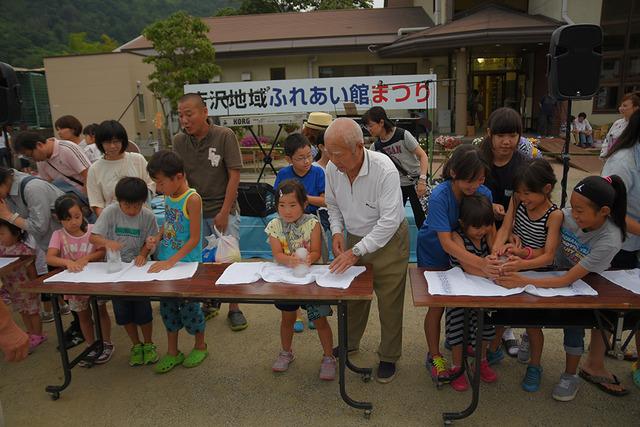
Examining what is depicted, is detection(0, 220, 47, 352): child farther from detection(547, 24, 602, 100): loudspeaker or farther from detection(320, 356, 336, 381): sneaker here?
detection(547, 24, 602, 100): loudspeaker

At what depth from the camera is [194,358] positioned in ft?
10.4

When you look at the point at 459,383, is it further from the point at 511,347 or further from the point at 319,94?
the point at 319,94

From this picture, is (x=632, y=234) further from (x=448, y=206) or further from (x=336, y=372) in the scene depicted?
(x=336, y=372)

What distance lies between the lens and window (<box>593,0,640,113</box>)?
12789mm

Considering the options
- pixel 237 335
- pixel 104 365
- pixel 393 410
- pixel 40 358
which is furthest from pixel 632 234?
pixel 40 358

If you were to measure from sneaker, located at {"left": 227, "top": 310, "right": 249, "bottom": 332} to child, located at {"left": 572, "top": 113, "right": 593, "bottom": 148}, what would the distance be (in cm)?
1186

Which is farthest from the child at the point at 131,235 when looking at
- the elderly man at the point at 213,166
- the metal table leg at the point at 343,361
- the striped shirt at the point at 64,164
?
the metal table leg at the point at 343,361

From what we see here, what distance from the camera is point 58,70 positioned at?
1783cm

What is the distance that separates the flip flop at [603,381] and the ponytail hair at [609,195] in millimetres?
984

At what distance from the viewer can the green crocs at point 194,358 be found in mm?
3143

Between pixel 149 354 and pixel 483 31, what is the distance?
11.9m

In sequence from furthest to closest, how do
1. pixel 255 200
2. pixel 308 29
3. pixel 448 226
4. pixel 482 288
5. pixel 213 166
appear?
1. pixel 308 29
2. pixel 255 200
3. pixel 213 166
4. pixel 448 226
5. pixel 482 288

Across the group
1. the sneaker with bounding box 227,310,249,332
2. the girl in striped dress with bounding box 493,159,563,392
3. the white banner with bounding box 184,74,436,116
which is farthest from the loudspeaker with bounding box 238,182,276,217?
the girl in striped dress with bounding box 493,159,563,392

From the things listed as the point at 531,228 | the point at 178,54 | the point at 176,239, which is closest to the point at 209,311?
the point at 176,239
